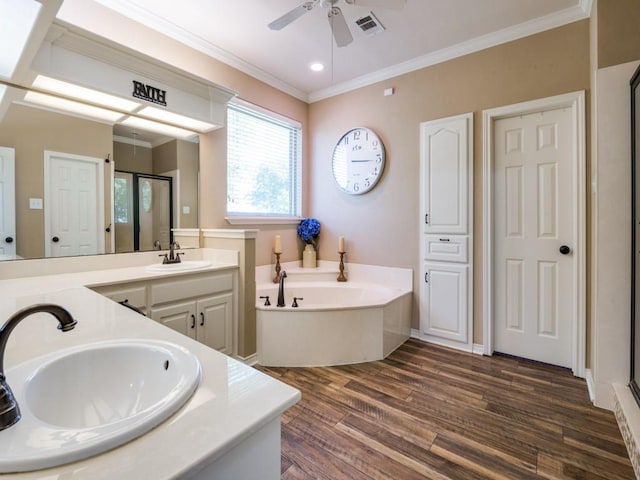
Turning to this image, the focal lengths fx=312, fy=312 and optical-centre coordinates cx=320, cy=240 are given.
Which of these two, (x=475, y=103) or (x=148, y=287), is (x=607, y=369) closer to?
(x=475, y=103)

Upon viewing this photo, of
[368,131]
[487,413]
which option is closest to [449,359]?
[487,413]

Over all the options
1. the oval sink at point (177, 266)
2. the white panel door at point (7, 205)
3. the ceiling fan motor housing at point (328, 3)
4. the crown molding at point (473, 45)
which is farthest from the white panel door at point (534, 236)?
the white panel door at point (7, 205)

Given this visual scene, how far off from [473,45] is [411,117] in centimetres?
78

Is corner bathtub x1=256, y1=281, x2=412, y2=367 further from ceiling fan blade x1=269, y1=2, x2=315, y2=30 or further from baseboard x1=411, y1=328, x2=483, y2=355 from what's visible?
ceiling fan blade x1=269, y1=2, x2=315, y2=30

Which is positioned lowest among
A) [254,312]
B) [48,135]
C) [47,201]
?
[254,312]

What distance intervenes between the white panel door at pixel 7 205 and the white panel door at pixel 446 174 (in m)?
3.17

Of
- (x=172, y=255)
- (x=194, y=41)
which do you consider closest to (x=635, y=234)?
(x=172, y=255)

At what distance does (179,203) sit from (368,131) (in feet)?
6.96

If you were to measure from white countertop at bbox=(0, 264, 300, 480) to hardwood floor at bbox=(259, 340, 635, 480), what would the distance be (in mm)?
1072

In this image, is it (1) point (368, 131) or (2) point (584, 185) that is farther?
(1) point (368, 131)

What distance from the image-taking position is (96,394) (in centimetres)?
86

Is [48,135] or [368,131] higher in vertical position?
[368,131]

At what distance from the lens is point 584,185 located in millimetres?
2389

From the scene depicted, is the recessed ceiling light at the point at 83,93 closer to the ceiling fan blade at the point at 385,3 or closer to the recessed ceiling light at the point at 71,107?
the recessed ceiling light at the point at 71,107
